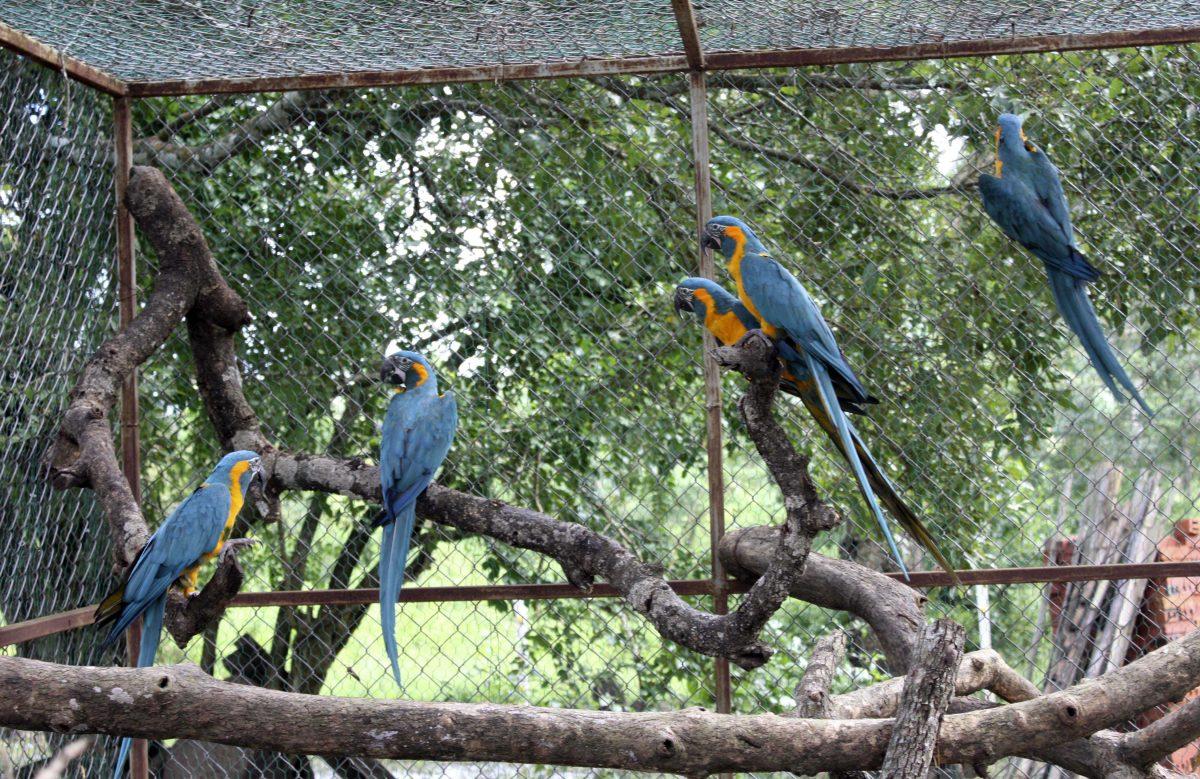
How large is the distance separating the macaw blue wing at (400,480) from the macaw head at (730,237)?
29.1 inches

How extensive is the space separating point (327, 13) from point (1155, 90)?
7.04 feet

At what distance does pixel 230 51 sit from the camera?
2346mm

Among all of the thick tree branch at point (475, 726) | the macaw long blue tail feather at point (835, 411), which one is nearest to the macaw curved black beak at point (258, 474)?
the thick tree branch at point (475, 726)

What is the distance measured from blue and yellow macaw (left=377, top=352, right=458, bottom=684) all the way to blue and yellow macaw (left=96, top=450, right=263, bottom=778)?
326mm

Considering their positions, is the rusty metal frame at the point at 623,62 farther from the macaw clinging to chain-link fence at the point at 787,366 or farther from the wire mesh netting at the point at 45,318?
the macaw clinging to chain-link fence at the point at 787,366

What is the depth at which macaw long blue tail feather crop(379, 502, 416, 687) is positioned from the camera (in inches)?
Answer: 87.8

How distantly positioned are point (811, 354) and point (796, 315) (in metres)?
0.08

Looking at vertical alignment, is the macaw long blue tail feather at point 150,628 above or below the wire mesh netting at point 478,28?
below

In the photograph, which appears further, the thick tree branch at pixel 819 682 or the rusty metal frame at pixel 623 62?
the rusty metal frame at pixel 623 62

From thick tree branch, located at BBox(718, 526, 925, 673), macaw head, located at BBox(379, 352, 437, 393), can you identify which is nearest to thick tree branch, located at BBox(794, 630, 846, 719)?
thick tree branch, located at BBox(718, 526, 925, 673)

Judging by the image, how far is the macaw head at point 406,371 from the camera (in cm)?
247

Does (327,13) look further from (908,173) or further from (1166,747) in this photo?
(1166,747)

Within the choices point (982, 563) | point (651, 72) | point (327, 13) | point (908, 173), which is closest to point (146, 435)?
point (327, 13)

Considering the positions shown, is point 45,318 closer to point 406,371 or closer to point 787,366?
point 406,371
